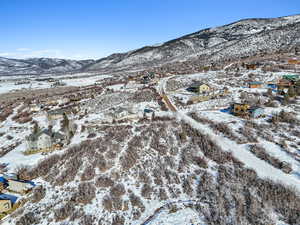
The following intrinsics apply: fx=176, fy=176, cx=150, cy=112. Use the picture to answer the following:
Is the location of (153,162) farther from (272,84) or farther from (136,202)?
(272,84)

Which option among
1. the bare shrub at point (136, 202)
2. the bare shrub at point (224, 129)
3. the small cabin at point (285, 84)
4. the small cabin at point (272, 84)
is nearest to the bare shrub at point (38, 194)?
the bare shrub at point (136, 202)

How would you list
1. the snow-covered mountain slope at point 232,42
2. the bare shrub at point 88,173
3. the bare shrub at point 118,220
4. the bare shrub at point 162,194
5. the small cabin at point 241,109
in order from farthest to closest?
the snow-covered mountain slope at point 232,42, the small cabin at point 241,109, the bare shrub at point 88,173, the bare shrub at point 162,194, the bare shrub at point 118,220

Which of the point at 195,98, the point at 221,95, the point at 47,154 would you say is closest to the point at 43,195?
the point at 47,154

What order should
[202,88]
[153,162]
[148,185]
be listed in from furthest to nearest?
[202,88], [153,162], [148,185]

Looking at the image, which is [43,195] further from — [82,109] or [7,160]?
[82,109]

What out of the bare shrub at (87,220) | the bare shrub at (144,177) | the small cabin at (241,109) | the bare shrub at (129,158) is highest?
the small cabin at (241,109)

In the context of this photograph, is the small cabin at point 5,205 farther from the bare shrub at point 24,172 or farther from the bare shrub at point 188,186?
the bare shrub at point 188,186

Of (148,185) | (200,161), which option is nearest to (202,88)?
(200,161)

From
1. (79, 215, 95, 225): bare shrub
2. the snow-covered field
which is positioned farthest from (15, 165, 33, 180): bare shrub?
(79, 215, 95, 225): bare shrub
